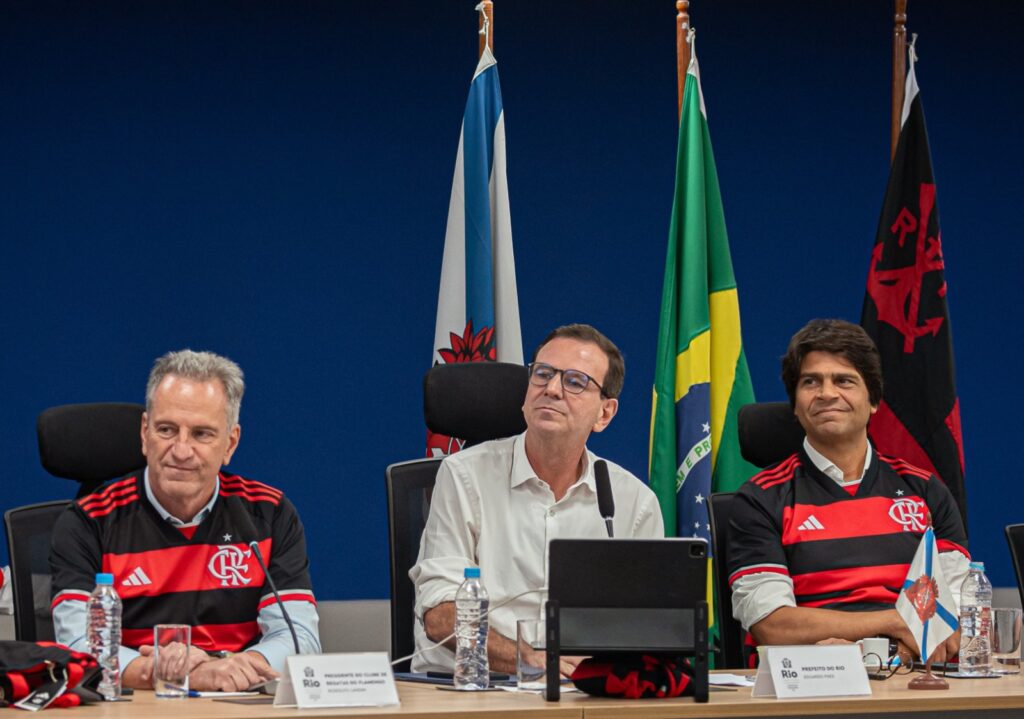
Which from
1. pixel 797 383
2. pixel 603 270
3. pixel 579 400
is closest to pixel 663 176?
pixel 603 270

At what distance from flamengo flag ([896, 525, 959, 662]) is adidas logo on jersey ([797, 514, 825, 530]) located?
22.3 inches

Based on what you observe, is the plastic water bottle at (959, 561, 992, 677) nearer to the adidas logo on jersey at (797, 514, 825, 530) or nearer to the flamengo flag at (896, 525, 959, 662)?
the flamengo flag at (896, 525, 959, 662)

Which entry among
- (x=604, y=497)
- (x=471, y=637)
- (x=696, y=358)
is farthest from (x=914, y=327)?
(x=471, y=637)

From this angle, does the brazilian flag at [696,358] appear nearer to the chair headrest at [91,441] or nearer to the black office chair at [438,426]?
the black office chair at [438,426]

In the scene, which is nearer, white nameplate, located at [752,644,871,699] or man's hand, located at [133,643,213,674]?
white nameplate, located at [752,644,871,699]

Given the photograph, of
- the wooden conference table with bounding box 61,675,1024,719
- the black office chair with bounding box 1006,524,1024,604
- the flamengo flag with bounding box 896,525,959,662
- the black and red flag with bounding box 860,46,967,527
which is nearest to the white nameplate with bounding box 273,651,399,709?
the wooden conference table with bounding box 61,675,1024,719

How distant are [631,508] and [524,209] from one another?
2084 millimetres

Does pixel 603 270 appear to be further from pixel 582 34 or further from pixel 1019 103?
pixel 1019 103

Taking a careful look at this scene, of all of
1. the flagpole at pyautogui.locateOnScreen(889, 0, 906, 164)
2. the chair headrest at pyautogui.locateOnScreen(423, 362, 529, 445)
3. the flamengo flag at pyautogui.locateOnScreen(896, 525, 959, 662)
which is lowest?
the flamengo flag at pyautogui.locateOnScreen(896, 525, 959, 662)

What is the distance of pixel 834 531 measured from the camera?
9.62 ft

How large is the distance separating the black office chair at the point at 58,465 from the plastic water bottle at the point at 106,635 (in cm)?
53

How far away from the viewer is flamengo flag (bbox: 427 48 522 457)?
4176 millimetres

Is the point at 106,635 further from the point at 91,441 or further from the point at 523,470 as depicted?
the point at 523,470

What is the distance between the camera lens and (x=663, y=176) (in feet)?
16.1
